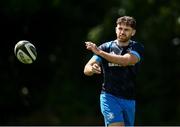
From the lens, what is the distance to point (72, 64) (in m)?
23.6

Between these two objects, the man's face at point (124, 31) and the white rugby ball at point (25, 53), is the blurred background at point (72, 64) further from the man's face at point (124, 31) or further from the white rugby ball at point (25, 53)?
the man's face at point (124, 31)

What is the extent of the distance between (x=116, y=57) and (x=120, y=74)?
44cm

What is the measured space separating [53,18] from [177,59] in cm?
459

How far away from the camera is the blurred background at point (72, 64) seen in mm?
22141

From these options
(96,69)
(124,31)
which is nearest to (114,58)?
(96,69)

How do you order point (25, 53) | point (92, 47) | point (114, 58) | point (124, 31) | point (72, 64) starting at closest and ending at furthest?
point (92, 47) → point (114, 58) → point (124, 31) → point (25, 53) → point (72, 64)

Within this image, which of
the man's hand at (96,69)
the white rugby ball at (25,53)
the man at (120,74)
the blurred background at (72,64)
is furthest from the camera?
the blurred background at (72,64)

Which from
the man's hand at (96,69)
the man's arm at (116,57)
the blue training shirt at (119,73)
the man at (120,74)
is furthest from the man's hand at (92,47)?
the blue training shirt at (119,73)

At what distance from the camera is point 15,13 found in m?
21.8

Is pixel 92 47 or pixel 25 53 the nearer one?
pixel 92 47

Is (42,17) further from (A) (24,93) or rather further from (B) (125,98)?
(B) (125,98)

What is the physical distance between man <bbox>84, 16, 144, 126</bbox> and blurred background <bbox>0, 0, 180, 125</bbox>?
12.6m

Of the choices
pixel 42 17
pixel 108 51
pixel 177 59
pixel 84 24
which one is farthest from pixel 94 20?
pixel 108 51

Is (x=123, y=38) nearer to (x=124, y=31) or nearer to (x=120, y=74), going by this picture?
(x=124, y=31)
